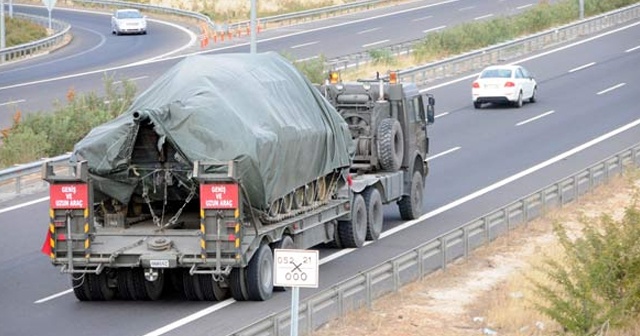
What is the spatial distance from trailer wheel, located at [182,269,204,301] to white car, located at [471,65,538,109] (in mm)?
26146

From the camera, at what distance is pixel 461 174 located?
3441 centimetres

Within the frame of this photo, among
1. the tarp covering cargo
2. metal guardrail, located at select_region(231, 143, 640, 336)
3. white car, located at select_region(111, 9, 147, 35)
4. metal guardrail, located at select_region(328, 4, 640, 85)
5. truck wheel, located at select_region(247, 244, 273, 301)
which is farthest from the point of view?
white car, located at select_region(111, 9, 147, 35)

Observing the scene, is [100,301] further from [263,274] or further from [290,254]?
[290,254]

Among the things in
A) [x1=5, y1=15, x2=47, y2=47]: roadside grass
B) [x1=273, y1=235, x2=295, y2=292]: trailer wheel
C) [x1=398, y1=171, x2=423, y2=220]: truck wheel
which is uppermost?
[x1=273, y1=235, x2=295, y2=292]: trailer wheel

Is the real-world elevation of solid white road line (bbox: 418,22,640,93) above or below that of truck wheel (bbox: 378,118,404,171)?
below

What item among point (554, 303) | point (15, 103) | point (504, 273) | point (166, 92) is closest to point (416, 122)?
point (504, 273)

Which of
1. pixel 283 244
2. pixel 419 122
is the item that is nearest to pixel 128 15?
pixel 419 122

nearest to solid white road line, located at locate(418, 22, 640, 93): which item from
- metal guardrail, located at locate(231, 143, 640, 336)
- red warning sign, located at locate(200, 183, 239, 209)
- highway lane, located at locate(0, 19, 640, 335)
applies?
highway lane, located at locate(0, 19, 640, 335)

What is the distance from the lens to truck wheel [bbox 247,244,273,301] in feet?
67.1

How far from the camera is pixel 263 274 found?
2075 cm

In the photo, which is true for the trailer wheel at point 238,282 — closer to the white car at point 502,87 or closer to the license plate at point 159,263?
the license plate at point 159,263

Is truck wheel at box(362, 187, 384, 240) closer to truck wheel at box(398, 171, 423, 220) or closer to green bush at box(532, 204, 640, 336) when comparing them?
truck wheel at box(398, 171, 423, 220)

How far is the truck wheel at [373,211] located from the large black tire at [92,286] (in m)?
6.45

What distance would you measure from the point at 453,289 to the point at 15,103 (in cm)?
2535
